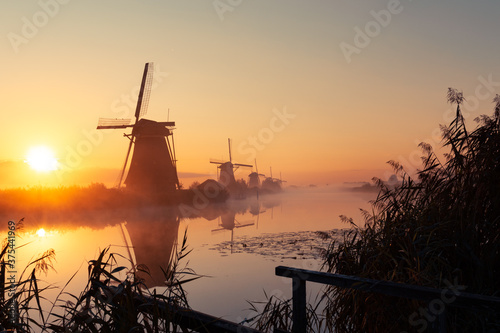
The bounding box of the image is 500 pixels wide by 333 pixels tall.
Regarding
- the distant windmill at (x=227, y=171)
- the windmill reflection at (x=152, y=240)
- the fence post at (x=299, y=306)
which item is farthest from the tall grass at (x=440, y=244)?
the distant windmill at (x=227, y=171)

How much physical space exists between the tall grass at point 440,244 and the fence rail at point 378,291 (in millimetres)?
1144

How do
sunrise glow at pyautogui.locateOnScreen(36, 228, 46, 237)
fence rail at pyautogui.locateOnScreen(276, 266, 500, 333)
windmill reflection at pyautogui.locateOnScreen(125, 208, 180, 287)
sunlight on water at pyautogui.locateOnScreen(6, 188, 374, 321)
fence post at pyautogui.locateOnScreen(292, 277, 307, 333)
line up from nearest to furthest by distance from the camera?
fence rail at pyautogui.locateOnScreen(276, 266, 500, 333)
fence post at pyautogui.locateOnScreen(292, 277, 307, 333)
sunlight on water at pyautogui.locateOnScreen(6, 188, 374, 321)
windmill reflection at pyautogui.locateOnScreen(125, 208, 180, 287)
sunrise glow at pyautogui.locateOnScreen(36, 228, 46, 237)

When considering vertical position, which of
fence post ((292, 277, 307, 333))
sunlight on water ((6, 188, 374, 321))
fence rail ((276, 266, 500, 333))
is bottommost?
sunlight on water ((6, 188, 374, 321))

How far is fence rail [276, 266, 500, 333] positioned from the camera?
2545mm

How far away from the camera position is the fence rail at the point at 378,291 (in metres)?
2.54

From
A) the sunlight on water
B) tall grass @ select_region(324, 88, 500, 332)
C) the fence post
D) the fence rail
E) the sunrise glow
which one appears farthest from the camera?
the sunrise glow

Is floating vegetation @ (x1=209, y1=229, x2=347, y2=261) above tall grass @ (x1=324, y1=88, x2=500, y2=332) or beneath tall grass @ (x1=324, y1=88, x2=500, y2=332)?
beneath

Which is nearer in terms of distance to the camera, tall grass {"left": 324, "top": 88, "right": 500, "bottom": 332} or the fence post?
the fence post

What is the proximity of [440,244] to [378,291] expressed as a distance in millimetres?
2004

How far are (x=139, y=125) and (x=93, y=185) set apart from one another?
611 centimetres

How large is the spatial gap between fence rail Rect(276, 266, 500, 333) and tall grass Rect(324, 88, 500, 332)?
1144mm

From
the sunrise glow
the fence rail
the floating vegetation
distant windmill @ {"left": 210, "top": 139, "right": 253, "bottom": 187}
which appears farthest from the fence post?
distant windmill @ {"left": 210, "top": 139, "right": 253, "bottom": 187}

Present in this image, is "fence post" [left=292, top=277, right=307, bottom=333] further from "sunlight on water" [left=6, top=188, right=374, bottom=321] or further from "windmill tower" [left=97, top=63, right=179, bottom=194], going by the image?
"windmill tower" [left=97, top=63, right=179, bottom=194]

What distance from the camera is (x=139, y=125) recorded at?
3528cm
